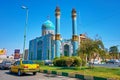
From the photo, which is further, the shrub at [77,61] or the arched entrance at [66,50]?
the arched entrance at [66,50]

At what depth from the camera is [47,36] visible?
211 feet

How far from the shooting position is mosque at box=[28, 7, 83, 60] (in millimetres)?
59125

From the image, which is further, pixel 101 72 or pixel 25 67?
pixel 101 72

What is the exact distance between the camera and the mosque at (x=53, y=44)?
5912 centimetres

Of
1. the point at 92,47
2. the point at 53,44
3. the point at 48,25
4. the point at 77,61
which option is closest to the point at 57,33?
the point at 53,44

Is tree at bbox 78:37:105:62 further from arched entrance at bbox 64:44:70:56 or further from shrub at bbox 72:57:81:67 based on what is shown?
arched entrance at bbox 64:44:70:56

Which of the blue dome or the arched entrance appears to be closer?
the arched entrance

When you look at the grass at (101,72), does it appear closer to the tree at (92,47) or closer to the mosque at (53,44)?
the tree at (92,47)

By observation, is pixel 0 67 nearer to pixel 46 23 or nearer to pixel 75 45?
pixel 75 45

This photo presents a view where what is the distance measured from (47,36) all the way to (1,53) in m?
17.5

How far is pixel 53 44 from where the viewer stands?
62.6 meters

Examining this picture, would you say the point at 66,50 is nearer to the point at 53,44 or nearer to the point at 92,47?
the point at 53,44

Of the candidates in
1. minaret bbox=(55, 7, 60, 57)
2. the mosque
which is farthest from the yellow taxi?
minaret bbox=(55, 7, 60, 57)

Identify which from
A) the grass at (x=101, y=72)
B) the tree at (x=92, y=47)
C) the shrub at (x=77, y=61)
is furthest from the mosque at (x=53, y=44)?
the grass at (x=101, y=72)
